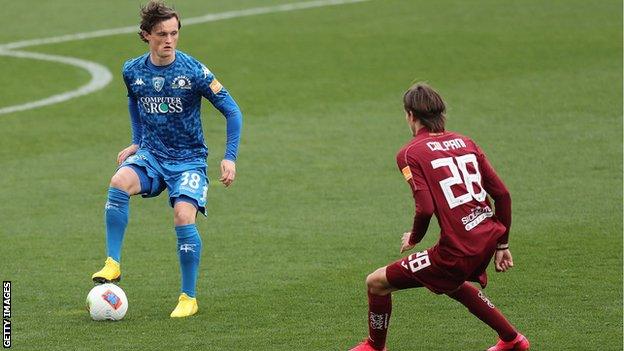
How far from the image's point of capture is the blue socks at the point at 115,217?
9008mm

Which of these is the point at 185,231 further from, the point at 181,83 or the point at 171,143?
the point at 181,83

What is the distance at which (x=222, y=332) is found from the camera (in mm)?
8570

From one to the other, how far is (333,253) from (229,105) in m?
2.22

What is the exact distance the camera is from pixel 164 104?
29.9ft

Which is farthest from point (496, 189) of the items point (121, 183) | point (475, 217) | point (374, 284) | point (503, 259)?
point (121, 183)

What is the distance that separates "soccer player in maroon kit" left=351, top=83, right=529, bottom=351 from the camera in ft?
24.3

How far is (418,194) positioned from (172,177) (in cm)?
242

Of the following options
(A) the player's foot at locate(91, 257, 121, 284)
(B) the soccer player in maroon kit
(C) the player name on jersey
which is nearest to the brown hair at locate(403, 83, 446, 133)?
(B) the soccer player in maroon kit

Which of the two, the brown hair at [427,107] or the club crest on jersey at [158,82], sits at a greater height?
the club crest on jersey at [158,82]

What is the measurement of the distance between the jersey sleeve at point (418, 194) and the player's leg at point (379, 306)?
37 cm

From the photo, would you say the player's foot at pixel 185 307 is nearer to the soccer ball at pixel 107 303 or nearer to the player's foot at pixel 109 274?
the soccer ball at pixel 107 303

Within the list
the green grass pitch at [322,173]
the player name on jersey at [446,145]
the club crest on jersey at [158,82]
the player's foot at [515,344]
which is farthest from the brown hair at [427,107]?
the club crest on jersey at [158,82]

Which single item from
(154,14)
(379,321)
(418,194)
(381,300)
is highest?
(154,14)

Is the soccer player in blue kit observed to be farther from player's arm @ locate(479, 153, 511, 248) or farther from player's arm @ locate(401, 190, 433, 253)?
player's arm @ locate(479, 153, 511, 248)
